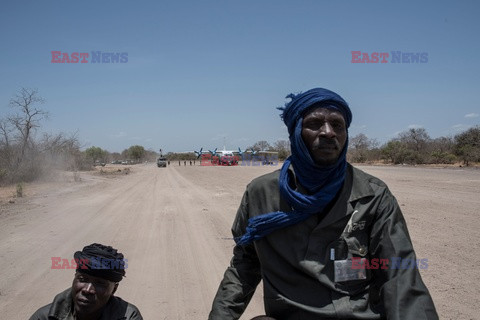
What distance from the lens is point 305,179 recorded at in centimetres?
184

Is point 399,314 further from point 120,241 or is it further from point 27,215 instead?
point 27,215

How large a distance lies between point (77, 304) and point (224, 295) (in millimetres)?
1082

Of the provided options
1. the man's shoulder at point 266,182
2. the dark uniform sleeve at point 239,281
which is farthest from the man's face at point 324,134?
the dark uniform sleeve at point 239,281

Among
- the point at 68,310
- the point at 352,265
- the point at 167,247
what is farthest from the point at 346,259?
the point at 167,247

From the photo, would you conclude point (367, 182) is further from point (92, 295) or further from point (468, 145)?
point (468, 145)

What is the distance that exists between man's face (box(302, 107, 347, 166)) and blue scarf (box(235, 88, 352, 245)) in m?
0.03

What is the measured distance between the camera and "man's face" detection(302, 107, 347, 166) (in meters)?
1.76

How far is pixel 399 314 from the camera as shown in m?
1.54

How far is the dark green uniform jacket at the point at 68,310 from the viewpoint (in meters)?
2.32

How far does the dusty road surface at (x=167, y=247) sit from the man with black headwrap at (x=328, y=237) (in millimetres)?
2526

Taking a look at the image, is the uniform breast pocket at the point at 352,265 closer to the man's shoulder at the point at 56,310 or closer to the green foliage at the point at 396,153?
the man's shoulder at the point at 56,310

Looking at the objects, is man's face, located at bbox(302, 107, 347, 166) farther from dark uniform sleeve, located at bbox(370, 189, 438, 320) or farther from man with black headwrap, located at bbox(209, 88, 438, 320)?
dark uniform sleeve, located at bbox(370, 189, 438, 320)

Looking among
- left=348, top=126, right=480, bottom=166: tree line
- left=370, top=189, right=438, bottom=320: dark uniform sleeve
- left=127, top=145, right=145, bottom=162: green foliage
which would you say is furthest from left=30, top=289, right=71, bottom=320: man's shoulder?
left=127, top=145, right=145, bottom=162: green foliage

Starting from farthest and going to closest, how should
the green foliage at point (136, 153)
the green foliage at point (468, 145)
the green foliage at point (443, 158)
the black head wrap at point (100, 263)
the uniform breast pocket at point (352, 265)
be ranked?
the green foliage at point (136, 153)
the green foliage at point (443, 158)
the green foliage at point (468, 145)
the black head wrap at point (100, 263)
the uniform breast pocket at point (352, 265)
